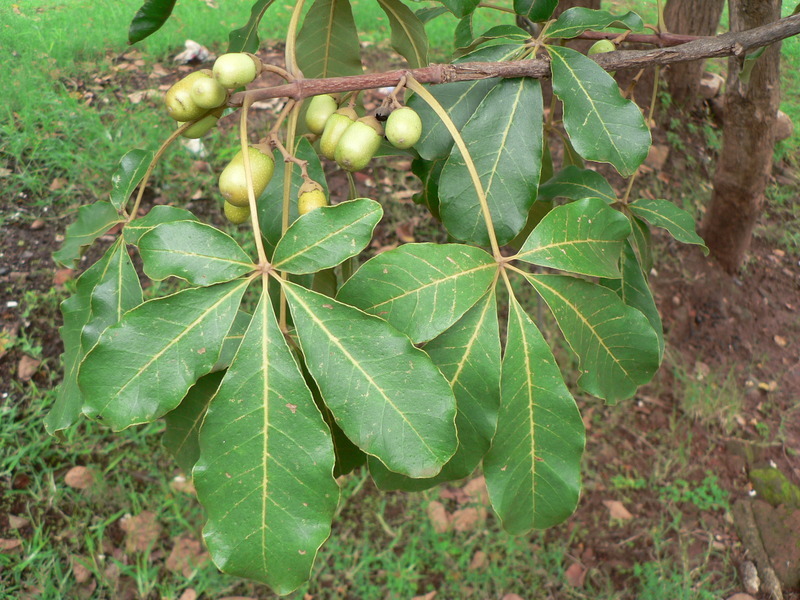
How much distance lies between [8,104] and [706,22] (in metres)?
3.52

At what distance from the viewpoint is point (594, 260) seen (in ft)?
2.85

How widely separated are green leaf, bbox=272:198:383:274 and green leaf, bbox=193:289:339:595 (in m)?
0.17

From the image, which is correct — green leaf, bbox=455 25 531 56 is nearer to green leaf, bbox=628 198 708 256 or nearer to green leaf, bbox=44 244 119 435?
green leaf, bbox=628 198 708 256

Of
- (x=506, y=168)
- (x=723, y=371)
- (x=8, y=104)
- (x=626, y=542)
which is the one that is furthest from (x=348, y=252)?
(x=8, y=104)

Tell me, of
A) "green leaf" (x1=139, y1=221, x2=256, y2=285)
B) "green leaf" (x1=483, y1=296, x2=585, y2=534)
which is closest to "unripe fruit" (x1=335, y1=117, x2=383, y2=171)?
"green leaf" (x1=139, y1=221, x2=256, y2=285)

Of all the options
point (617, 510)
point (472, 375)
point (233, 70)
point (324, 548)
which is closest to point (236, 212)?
point (233, 70)

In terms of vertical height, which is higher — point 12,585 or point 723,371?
point 12,585

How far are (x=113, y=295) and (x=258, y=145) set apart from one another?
0.31 m

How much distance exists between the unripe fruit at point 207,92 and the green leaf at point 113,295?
0.26 meters

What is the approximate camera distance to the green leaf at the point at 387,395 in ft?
2.33

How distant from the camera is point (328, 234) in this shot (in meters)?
0.78

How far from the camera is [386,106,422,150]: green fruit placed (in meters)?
0.88

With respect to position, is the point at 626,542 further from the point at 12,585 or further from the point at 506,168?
the point at 12,585

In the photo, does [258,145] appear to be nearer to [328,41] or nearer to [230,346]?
[230,346]
